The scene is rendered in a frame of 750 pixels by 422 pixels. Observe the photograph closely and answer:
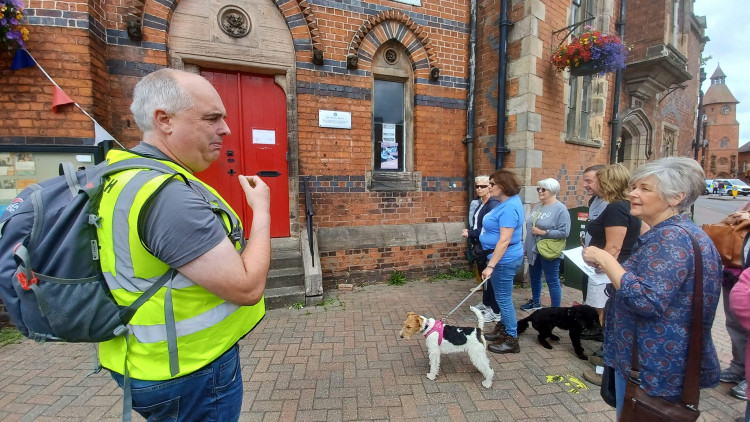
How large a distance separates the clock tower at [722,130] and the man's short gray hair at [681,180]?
2450 inches

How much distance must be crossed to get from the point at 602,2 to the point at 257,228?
891 centimetres

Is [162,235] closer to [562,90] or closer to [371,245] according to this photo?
[371,245]

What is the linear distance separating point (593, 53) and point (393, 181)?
3.62 metres

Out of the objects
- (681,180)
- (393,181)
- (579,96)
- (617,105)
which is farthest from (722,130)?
(681,180)

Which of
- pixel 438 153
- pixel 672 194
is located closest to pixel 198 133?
pixel 672 194

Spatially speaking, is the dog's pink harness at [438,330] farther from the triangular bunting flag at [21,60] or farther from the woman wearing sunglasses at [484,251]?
the triangular bunting flag at [21,60]

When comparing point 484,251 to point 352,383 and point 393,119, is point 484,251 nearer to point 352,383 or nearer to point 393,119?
point 352,383

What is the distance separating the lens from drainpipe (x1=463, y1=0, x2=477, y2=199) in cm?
560

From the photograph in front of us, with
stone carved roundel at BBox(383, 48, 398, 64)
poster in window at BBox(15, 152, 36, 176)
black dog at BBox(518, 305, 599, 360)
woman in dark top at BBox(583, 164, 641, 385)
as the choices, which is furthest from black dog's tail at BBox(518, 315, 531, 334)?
poster in window at BBox(15, 152, 36, 176)

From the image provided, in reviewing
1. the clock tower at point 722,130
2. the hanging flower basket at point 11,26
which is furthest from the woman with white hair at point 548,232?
the clock tower at point 722,130

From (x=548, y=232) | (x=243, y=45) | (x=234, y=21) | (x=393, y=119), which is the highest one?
(x=234, y=21)

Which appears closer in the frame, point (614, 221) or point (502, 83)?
point (614, 221)

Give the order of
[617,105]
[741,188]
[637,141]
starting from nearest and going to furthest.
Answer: [617,105]
[637,141]
[741,188]

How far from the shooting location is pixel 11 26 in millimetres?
3168
